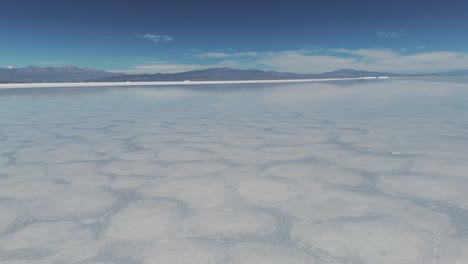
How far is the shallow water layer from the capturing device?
58.4 inches

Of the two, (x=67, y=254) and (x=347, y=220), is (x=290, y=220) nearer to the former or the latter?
(x=347, y=220)

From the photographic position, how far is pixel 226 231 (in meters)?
1.64

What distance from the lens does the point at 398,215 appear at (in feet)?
5.89

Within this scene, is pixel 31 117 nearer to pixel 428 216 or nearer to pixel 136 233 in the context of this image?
pixel 136 233

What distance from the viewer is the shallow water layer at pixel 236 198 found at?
1.48 metres

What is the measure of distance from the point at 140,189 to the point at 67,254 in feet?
2.56

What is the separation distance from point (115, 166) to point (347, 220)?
1.78 metres

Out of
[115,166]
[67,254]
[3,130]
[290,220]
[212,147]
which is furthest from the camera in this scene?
[3,130]

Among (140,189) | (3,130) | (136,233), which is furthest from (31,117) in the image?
(136,233)

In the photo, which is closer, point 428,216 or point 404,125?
point 428,216

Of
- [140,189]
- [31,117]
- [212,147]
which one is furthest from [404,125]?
[31,117]

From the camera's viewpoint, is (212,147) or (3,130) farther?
(3,130)

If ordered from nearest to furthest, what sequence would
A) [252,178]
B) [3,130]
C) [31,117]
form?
[252,178] < [3,130] < [31,117]

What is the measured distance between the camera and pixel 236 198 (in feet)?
6.71
